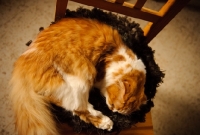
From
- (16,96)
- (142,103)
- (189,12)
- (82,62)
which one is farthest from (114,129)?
(189,12)

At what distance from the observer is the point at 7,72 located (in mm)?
1445

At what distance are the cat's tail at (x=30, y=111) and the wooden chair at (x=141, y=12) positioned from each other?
0.20 m

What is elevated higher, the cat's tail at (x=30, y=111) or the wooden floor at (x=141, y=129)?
the cat's tail at (x=30, y=111)

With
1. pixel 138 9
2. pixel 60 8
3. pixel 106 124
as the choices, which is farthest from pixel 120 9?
pixel 106 124

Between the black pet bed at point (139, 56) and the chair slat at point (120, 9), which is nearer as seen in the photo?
the chair slat at point (120, 9)

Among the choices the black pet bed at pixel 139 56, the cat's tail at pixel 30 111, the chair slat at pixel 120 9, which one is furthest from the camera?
the black pet bed at pixel 139 56

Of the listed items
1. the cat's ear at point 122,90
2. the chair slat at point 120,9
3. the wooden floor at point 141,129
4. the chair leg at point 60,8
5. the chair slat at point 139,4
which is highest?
the chair slat at point 139,4

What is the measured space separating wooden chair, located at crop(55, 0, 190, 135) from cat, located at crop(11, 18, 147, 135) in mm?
94

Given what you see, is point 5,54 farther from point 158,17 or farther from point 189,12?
point 189,12

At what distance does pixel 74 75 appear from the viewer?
942 millimetres

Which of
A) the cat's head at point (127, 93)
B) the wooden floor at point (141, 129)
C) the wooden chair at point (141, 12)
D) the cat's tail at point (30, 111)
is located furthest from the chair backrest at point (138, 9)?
the wooden floor at point (141, 129)

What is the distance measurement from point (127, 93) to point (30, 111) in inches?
17.2

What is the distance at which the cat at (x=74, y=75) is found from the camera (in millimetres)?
869

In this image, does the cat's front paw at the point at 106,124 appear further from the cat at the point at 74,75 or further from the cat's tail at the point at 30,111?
the cat's tail at the point at 30,111
